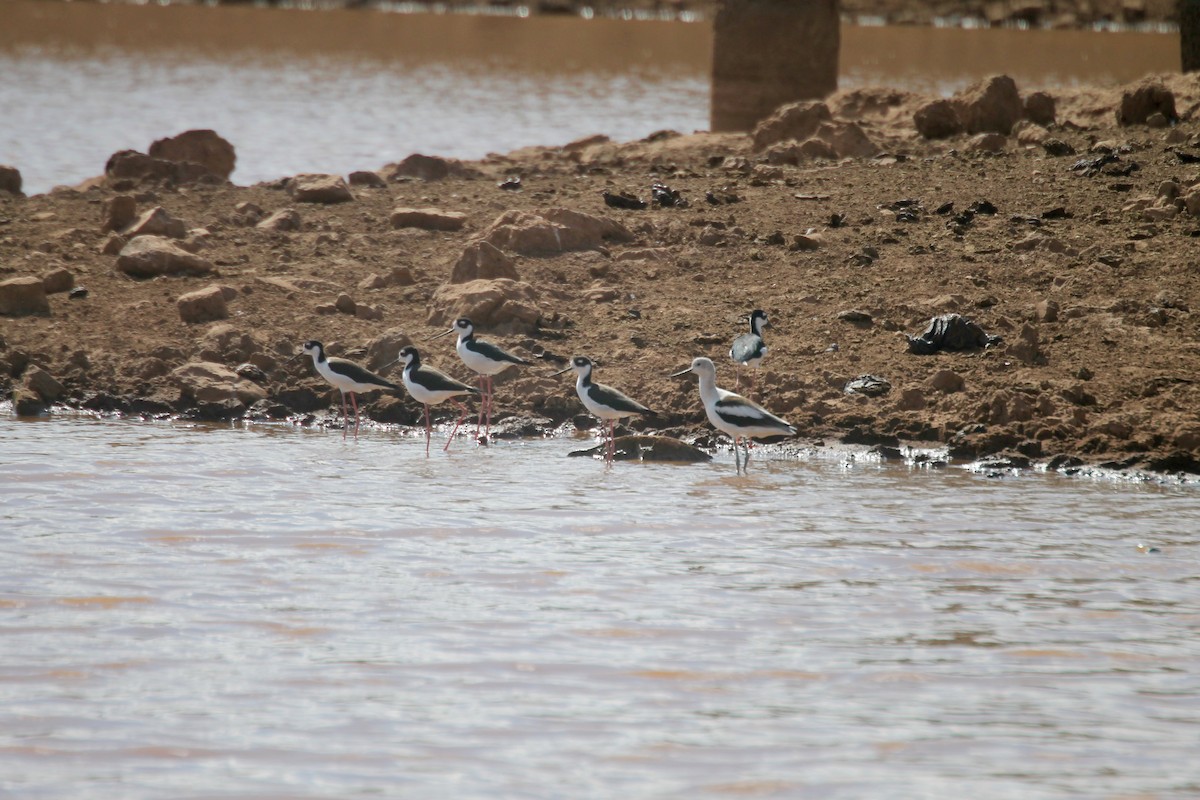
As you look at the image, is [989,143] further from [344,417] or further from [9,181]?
[9,181]

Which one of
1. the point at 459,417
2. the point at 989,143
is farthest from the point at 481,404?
the point at 989,143

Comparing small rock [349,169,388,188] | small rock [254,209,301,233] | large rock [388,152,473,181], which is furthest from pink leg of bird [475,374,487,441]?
large rock [388,152,473,181]

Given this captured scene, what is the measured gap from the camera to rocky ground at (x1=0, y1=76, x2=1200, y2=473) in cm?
1188

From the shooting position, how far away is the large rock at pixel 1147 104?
55.7 feet

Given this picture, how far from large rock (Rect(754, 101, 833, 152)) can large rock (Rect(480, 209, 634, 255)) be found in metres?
3.94

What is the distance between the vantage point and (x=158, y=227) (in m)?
15.1

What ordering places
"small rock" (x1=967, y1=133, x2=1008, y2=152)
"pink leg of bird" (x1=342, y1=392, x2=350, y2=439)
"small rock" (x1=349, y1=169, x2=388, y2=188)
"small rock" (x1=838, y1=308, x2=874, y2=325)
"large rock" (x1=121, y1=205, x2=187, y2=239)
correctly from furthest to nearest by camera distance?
"small rock" (x1=349, y1=169, x2=388, y2=188) → "small rock" (x1=967, y1=133, x2=1008, y2=152) → "large rock" (x1=121, y1=205, x2=187, y2=239) → "small rock" (x1=838, y1=308, x2=874, y2=325) → "pink leg of bird" (x1=342, y1=392, x2=350, y2=439)

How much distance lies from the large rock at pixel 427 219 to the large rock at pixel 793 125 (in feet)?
A: 14.2

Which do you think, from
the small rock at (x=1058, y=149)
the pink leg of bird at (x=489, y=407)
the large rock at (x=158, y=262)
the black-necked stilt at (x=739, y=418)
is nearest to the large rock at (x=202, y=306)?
the large rock at (x=158, y=262)

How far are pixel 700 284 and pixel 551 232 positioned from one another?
4.86 feet

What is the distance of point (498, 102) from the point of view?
39.6 m

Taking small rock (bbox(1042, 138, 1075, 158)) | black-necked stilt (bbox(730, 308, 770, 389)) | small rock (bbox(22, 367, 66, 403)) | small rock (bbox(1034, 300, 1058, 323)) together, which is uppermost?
small rock (bbox(1042, 138, 1075, 158))

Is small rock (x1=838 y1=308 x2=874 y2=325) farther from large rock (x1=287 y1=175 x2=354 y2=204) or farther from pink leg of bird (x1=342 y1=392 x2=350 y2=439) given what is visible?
large rock (x1=287 y1=175 x2=354 y2=204)

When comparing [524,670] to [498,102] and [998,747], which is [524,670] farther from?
[498,102]
